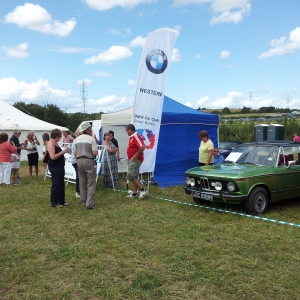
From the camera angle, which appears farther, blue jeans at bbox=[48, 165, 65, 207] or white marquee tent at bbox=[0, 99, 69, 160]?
white marquee tent at bbox=[0, 99, 69, 160]

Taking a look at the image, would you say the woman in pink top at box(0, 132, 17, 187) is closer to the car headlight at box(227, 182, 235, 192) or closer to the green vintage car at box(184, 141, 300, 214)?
the green vintage car at box(184, 141, 300, 214)

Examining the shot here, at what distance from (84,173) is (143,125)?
2.32 m

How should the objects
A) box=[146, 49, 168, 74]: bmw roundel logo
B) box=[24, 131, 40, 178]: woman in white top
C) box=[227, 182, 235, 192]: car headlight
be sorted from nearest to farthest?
box=[227, 182, 235, 192]: car headlight
box=[146, 49, 168, 74]: bmw roundel logo
box=[24, 131, 40, 178]: woman in white top

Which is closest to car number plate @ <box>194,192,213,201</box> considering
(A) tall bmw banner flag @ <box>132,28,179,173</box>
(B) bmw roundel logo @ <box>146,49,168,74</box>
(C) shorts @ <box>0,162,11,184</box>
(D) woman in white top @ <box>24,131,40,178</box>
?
(A) tall bmw banner flag @ <box>132,28,179,173</box>

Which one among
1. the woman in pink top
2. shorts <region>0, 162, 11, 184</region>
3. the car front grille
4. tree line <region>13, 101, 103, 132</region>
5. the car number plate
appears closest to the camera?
the car number plate

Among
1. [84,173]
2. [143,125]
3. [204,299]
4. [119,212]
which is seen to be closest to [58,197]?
[84,173]

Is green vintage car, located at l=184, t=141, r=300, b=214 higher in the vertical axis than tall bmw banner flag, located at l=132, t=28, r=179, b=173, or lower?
lower

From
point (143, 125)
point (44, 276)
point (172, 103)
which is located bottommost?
point (44, 276)

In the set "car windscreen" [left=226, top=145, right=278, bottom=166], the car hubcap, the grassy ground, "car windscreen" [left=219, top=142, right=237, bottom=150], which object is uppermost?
"car windscreen" [left=219, top=142, right=237, bottom=150]

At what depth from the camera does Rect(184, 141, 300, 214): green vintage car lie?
673cm

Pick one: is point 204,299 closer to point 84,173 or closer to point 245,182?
point 245,182

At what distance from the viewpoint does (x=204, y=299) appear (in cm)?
362

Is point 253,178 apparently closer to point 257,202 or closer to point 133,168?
point 257,202

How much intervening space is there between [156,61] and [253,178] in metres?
4.27
